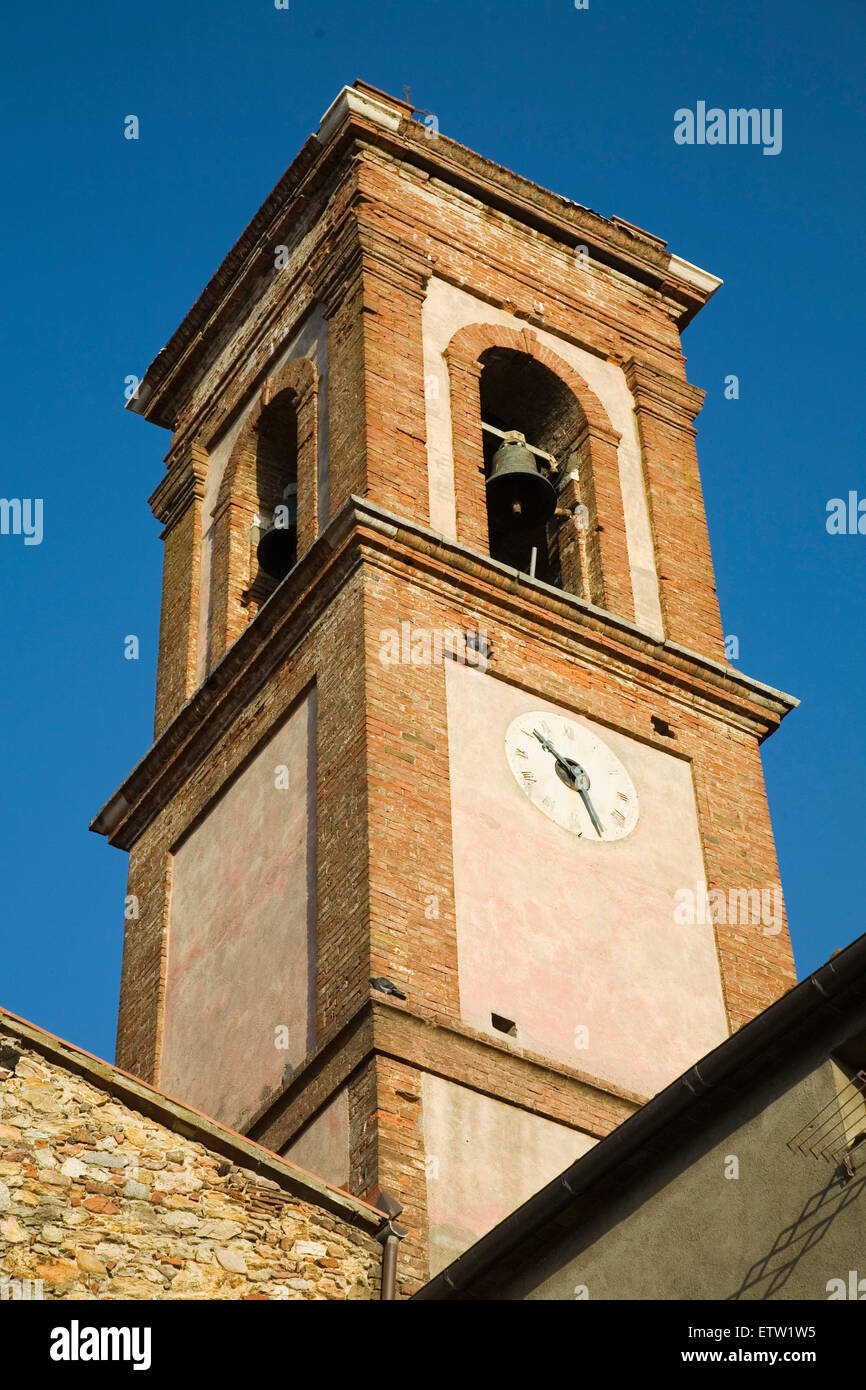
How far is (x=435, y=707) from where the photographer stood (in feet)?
59.7

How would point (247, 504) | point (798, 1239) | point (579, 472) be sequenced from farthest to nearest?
point (247, 504)
point (579, 472)
point (798, 1239)

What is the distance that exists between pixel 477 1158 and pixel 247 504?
346 inches

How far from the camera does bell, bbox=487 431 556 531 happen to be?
21.6 meters

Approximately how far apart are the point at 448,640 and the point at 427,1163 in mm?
4954

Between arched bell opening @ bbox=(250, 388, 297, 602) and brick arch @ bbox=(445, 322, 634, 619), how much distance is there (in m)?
1.82

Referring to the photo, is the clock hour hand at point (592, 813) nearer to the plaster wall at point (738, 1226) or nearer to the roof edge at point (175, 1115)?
the roof edge at point (175, 1115)

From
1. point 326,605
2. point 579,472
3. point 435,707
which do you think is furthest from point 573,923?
point 579,472

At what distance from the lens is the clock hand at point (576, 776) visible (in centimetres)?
1861

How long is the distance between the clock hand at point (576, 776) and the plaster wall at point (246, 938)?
71.8 inches

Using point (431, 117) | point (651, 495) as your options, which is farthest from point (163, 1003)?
point (431, 117)

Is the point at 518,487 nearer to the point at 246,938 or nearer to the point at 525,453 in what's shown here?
the point at 525,453

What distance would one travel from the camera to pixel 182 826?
2016 centimetres

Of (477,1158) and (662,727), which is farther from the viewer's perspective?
(662,727)
